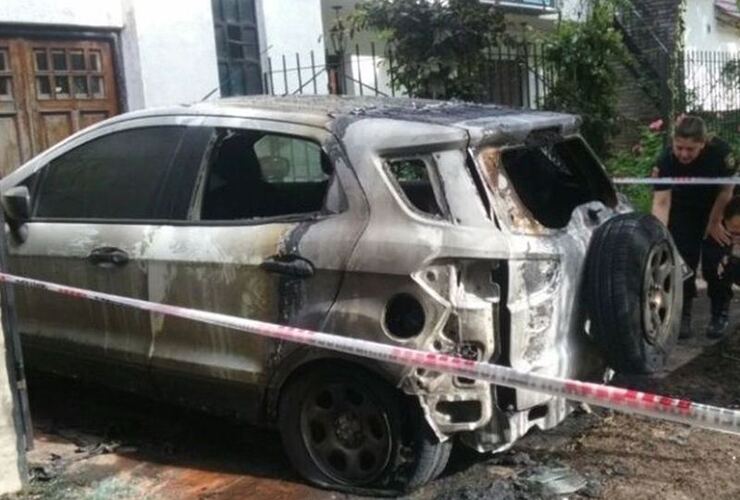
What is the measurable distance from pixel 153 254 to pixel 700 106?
10.9 metres

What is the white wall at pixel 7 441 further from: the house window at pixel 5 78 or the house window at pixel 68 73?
the house window at pixel 68 73

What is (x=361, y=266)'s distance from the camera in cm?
348

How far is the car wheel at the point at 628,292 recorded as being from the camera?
143 inches

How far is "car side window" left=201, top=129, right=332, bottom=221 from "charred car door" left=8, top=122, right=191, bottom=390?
239 mm

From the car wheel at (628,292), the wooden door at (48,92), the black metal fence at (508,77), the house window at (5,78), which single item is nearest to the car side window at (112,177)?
the car wheel at (628,292)

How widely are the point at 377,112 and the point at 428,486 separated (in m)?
1.61

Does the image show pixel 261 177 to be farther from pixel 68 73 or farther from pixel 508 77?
pixel 508 77

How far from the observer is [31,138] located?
818 centimetres

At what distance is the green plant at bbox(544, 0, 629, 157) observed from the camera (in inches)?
381

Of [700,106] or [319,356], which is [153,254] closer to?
[319,356]

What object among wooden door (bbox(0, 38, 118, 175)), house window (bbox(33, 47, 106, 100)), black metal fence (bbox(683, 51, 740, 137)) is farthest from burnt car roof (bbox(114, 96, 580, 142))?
black metal fence (bbox(683, 51, 740, 137))

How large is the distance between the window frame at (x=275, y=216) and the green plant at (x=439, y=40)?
5.03 metres

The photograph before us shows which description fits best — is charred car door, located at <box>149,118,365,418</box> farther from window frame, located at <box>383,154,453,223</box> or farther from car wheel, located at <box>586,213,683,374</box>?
car wheel, located at <box>586,213,683,374</box>

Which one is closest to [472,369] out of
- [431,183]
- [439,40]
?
[431,183]
